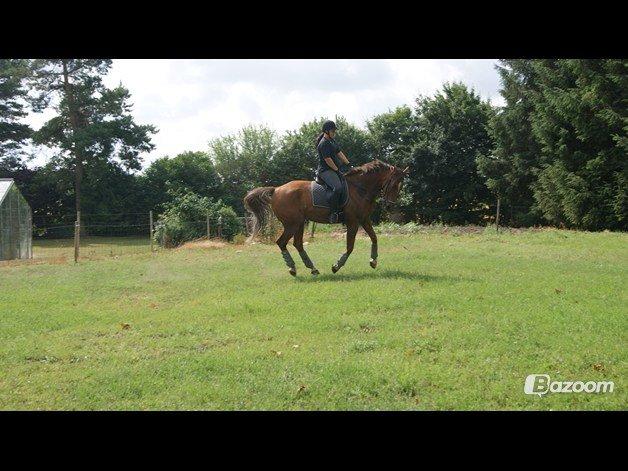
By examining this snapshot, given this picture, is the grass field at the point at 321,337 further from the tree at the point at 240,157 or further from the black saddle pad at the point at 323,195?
the tree at the point at 240,157

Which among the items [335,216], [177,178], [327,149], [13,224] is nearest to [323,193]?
[335,216]

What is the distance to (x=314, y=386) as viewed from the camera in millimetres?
4566

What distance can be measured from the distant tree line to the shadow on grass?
1307cm

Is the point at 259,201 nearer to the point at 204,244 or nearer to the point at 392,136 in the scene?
the point at 204,244

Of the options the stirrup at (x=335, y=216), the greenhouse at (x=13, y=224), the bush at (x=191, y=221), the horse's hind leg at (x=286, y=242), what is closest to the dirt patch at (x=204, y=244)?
the bush at (x=191, y=221)

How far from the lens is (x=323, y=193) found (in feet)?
33.7

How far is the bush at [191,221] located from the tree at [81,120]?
42.9 ft

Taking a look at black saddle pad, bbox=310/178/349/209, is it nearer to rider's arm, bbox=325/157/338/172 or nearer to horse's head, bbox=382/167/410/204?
rider's arm, bbox=325/157/338/172

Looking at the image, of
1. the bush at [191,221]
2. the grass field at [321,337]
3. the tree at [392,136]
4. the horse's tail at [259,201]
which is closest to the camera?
the grass field at [321,337]

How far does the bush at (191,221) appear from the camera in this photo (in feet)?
68.6

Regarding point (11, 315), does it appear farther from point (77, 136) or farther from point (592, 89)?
point (77, 136)

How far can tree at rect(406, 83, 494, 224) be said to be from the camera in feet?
81.9

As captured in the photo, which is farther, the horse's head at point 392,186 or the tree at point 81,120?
the tree at point 81,120

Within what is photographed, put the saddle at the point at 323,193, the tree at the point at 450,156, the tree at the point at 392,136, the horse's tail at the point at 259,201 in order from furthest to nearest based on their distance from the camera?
1. the tree at the point at 392,136
2. the tree at the point at 450,156
3. the horse's tail at the point at 259,201
4. the saddle at the point at 323,193
